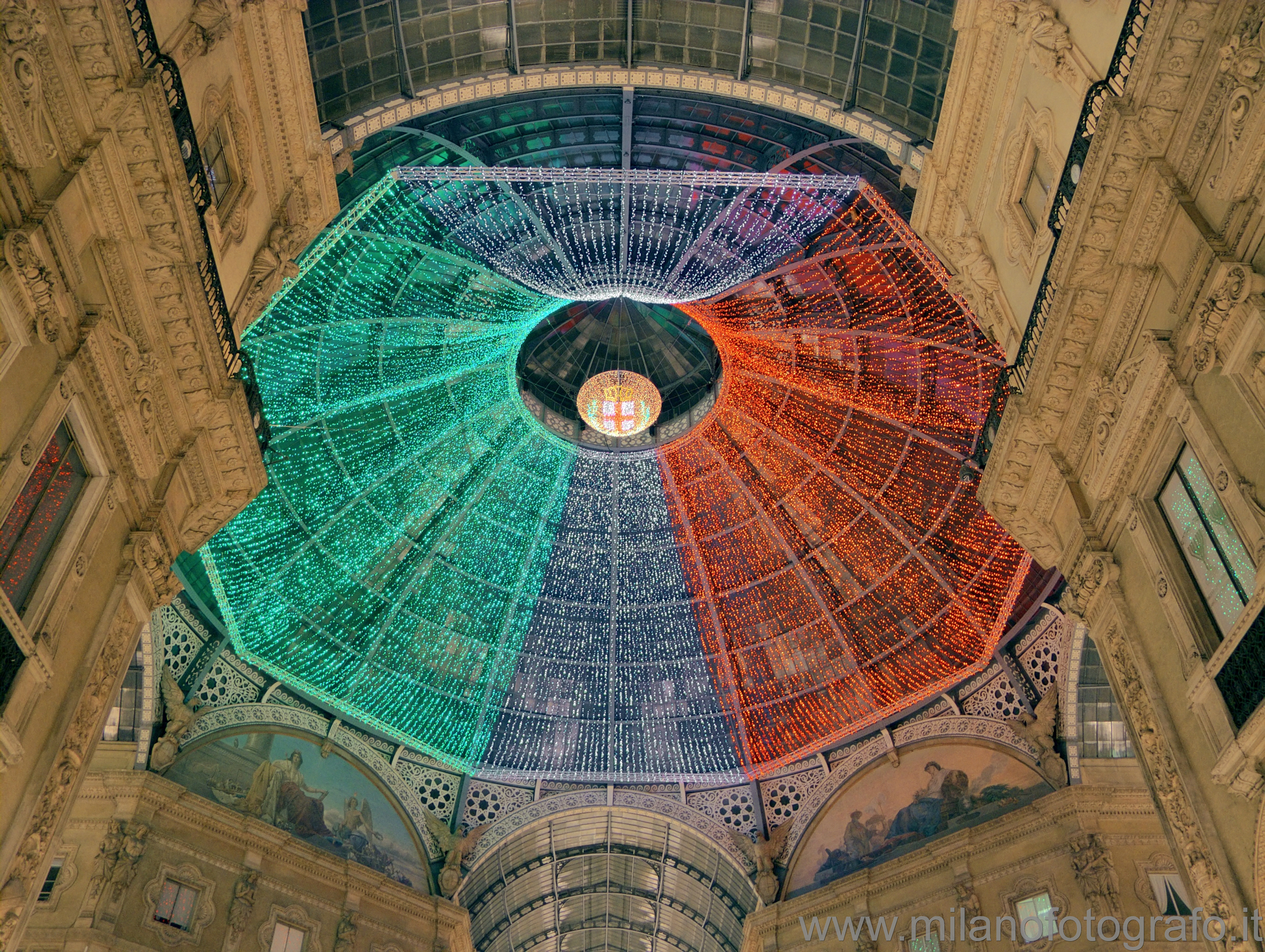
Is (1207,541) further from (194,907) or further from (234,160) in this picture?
(194,907)

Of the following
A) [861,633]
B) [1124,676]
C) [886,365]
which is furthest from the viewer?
[861,633]

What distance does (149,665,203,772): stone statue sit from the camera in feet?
74.3

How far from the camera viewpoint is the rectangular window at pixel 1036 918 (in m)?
21.5

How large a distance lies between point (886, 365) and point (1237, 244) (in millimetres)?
14519

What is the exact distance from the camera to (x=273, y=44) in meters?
15.8

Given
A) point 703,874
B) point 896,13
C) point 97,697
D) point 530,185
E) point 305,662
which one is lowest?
point 97,697

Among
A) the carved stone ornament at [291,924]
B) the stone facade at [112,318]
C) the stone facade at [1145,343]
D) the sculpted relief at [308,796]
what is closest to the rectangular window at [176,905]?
the carved stone ornament at [291,924]

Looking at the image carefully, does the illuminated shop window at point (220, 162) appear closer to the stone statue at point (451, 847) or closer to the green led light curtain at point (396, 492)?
the green led light curtain at point (396, 492)

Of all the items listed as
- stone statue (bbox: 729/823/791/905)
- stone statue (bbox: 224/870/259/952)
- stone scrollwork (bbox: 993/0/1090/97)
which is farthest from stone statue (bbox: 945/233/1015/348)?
stone statue (bbox: 224/870/259/952)

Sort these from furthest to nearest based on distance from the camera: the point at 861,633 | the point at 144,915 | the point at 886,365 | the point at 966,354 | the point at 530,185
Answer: the point at 861,633 → the point at 886,365 → the point at 966,354 → the point at 530,185 → the point at 144,915

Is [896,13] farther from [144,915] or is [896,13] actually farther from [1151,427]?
[144,915]

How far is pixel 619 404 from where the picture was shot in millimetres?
28938

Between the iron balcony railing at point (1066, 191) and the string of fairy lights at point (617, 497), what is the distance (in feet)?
20.6

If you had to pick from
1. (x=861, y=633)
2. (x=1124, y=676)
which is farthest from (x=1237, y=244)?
(x=861, y=633)
